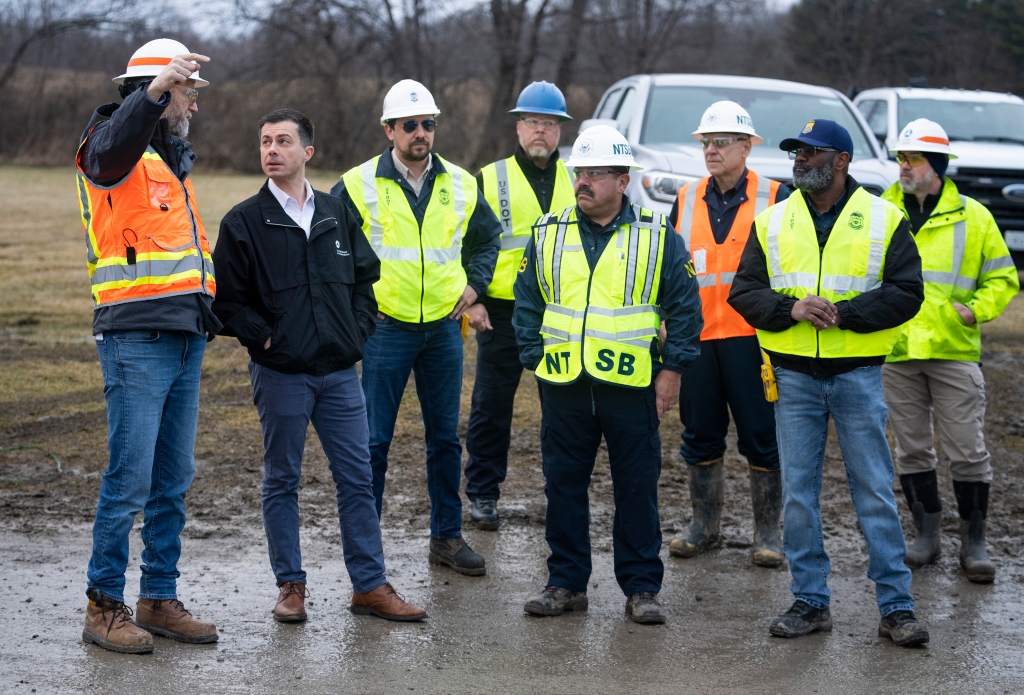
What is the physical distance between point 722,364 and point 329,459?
86.4 inches

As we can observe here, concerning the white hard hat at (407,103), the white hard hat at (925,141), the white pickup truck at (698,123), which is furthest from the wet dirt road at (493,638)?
the white pickup truck at (698,123)

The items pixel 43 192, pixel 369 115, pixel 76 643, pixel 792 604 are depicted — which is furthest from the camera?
pixel 369 115

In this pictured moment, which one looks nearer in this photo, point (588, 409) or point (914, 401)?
point (588, 409)

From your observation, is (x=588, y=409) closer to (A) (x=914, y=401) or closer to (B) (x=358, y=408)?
(B) (x=358, y=408)

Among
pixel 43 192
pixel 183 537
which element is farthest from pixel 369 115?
pixel 183 537

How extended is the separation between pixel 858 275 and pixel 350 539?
252cm

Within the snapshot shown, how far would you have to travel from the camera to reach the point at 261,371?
16.1 ft

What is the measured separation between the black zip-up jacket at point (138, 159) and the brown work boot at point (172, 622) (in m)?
1.14

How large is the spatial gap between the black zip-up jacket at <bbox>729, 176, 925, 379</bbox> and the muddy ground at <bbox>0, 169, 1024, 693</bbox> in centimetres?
120

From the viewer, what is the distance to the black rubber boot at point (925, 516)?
584 centimetres

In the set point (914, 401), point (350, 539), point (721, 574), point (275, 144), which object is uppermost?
point (275, 144)

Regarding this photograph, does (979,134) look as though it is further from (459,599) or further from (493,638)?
(493,638)

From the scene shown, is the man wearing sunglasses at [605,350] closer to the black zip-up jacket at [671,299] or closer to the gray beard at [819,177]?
the black zip-up jacket at [671,299]

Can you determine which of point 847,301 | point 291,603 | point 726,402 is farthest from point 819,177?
point 291,603
